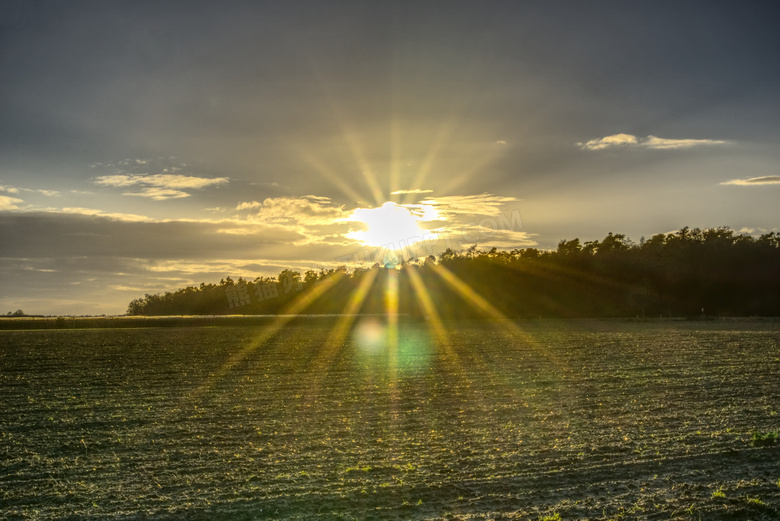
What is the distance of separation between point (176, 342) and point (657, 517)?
114ft

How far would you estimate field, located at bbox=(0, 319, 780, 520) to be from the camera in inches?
337

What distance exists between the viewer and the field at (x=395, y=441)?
28.1ft

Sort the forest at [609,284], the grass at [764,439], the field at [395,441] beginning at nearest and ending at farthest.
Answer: the field at [395,441] → the grass at [764,439] → the forest at [609,284]

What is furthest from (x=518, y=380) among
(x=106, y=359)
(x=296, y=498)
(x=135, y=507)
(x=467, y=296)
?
(x=467, y=296)

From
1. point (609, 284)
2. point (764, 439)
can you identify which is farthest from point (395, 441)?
point (609, 284)

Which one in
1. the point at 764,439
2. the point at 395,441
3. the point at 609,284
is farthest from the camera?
the point at 609,284

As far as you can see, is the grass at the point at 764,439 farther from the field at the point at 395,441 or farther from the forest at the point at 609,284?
the forest at the point at 609,284

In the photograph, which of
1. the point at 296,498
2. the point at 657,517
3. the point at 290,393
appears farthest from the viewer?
the point at 290,393

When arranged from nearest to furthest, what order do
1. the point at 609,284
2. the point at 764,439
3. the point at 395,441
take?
the point at 764,439 → the point at 395,441 → the point at 609,284

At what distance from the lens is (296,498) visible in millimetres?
8711

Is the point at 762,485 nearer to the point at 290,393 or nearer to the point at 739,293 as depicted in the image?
the point at 290,393

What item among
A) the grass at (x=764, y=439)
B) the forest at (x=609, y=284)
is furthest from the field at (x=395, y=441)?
the forest at (x=609, y=284)

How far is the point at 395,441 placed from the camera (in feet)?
39.1

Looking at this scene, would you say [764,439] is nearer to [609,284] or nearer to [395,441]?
[395,441]
